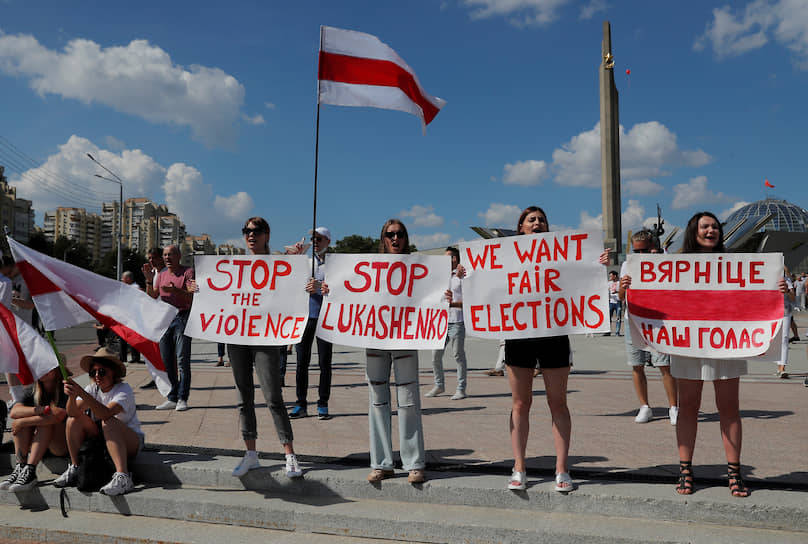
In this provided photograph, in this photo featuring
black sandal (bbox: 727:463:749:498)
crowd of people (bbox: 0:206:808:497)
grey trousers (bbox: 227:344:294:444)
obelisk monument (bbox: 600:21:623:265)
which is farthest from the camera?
obelisk monument (bbox: 600:21:623:265)

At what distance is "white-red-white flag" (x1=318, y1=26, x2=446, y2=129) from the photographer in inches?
196

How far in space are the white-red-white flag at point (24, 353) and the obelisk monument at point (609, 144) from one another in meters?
49.0

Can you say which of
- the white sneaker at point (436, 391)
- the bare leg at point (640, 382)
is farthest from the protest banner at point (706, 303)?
the white sneaker at point (436, 391)

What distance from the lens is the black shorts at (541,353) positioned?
13.1 ft

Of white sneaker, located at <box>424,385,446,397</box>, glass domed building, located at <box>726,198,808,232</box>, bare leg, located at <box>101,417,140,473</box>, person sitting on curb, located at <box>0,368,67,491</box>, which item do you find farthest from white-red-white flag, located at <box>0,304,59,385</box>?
glass domed building, located at <box>726,198,808,232</box>

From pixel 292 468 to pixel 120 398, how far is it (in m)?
1.37

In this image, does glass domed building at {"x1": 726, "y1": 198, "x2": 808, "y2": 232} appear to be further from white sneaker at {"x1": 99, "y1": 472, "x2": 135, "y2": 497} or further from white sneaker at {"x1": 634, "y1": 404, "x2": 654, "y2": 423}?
white sneaker at {"x1": 99, "y1": 472, "x2": 135, "y2": 497}

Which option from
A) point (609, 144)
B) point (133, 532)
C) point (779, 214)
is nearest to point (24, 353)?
point (133, 532)

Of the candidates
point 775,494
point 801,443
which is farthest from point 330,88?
point 801,443

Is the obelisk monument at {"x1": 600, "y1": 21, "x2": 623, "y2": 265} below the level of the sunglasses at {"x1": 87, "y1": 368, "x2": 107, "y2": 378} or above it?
above

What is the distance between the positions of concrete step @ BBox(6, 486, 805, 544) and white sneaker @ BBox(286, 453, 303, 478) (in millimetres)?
159

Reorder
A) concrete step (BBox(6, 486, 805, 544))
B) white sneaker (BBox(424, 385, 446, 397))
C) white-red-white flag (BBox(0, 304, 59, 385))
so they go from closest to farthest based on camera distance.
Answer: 1. concrete step (BBox(6, 486, 805, 544))
2. white-red-white flag (BBox(0, 304, 59, 385))
3. white sneaker (BBox(424, 385, 446, 397))

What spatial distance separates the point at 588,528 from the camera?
3576mm

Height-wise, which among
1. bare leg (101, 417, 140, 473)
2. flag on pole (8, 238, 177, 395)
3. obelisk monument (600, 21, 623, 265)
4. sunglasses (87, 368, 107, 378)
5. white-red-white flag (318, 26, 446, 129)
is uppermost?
Answer: obelisk monument (600, 21, 623, 265)
